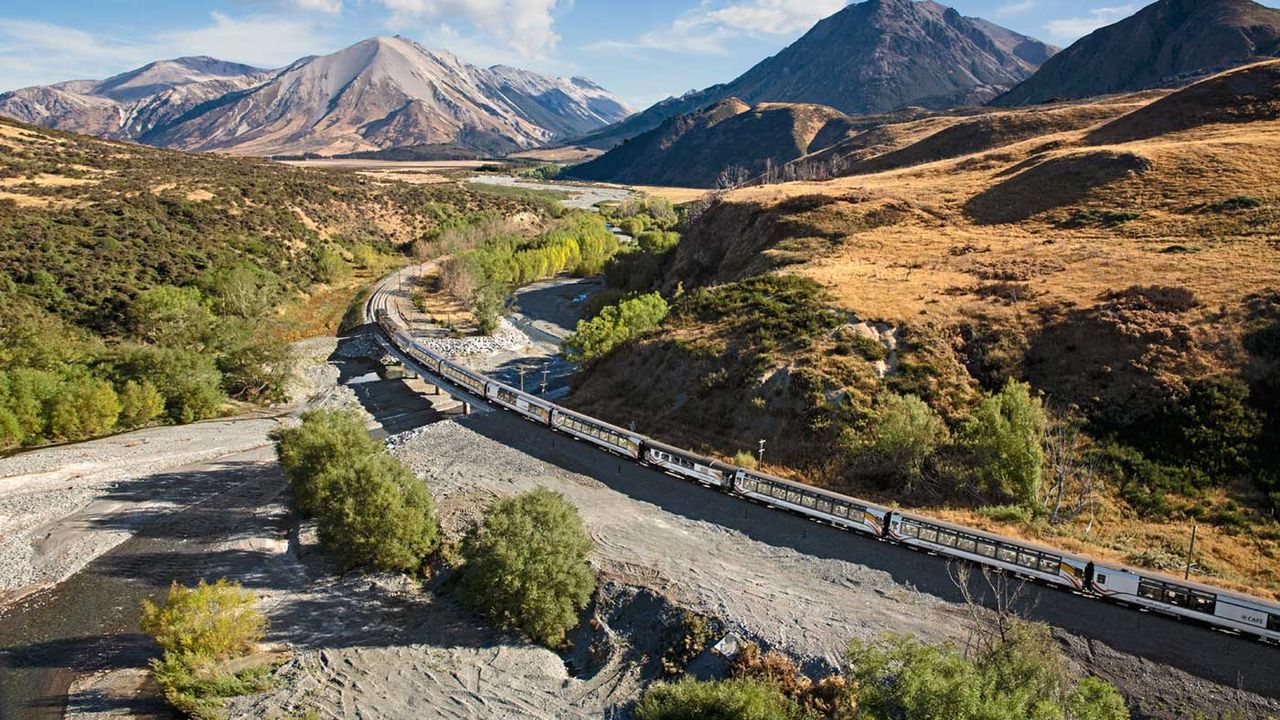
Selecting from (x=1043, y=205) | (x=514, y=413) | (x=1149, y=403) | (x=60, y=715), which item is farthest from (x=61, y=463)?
(x=1043, y=205)

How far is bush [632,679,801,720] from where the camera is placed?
18734 millimetres

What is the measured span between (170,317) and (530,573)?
52541mm

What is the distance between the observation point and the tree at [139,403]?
46.1 m

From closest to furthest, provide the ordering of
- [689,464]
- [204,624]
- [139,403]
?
[204,624] → [689,464] → [139,403]

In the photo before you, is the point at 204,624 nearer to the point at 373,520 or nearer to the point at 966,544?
the point at 373,520

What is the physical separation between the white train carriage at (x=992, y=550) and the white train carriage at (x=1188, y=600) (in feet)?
2.65

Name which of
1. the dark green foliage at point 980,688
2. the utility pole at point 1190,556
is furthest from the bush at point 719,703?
the utility pole at point 1190,556

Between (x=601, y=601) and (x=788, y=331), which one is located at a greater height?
(x=788, y=331)

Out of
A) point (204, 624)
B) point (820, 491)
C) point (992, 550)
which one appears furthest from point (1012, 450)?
point (204, 624)

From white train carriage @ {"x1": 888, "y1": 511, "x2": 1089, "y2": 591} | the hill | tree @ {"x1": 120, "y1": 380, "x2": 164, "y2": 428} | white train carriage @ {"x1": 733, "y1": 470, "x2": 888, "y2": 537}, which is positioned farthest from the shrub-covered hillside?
white train carriage @ {"x1": 888, "y1": 511, "x2": 1089, "y2": 591}

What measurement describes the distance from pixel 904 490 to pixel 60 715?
33769 millimetres

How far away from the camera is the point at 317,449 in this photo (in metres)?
32.9

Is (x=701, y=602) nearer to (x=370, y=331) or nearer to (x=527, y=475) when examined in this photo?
(x=527, y=475)

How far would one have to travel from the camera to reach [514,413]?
4344 centimetres
